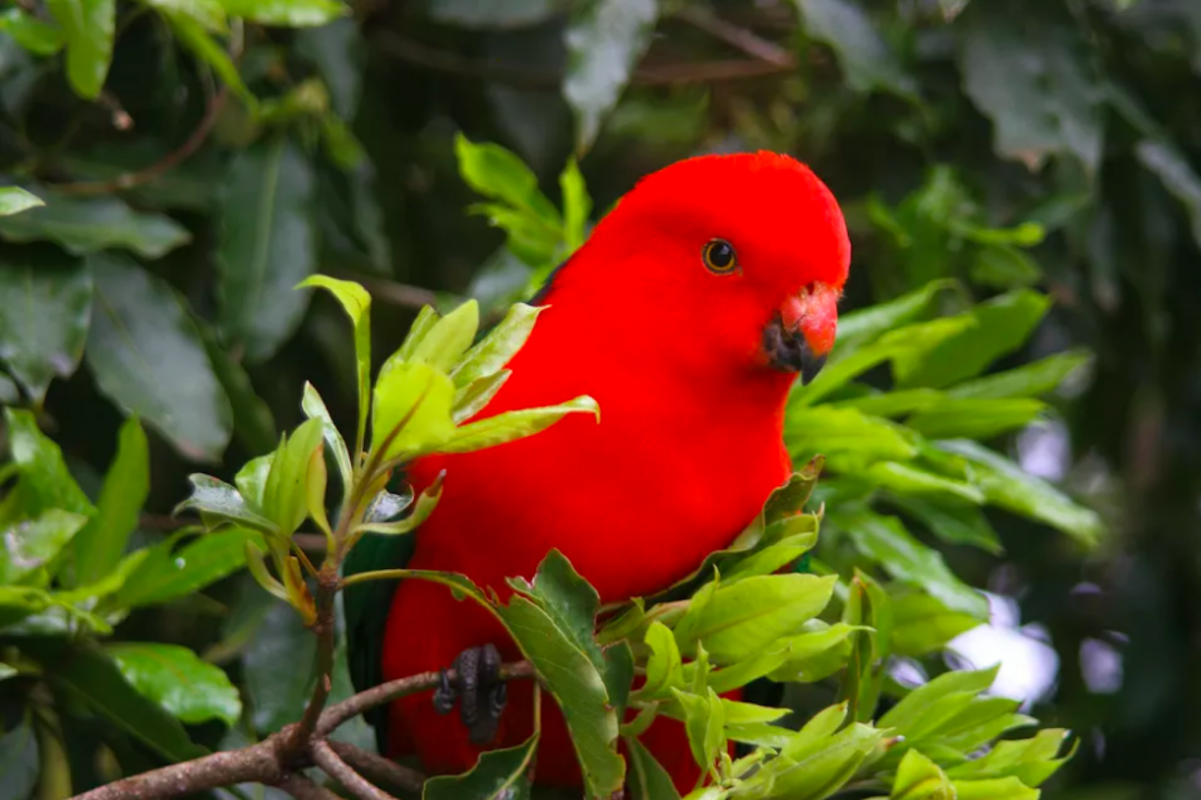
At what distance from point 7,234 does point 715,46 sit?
2202 mm

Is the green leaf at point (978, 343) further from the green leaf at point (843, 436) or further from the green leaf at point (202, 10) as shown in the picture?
the green leaf at point (202, 10)

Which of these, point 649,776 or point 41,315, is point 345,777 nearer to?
point 649,776

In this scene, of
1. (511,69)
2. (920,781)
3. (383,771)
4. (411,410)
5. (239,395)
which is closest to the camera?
(411,410)

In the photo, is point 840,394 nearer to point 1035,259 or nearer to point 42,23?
point 1035,259

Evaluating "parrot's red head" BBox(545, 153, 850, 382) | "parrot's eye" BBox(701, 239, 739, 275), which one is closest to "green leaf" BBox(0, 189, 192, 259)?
"parrot's red head" BBox(545, 153, 850, 382)

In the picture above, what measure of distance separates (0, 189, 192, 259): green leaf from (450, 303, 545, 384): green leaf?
1.09 metres

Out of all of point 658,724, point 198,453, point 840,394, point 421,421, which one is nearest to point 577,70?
point 840,394

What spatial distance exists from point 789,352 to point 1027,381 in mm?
795

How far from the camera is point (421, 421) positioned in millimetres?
1506

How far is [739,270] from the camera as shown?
2.26 m

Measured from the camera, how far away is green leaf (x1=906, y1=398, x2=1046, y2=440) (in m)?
2.69

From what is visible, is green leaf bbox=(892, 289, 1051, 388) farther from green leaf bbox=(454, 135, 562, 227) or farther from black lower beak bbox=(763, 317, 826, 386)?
green leaf bbox=(454, 135, 562, 227)

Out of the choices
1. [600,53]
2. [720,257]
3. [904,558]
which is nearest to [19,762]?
[720,257]

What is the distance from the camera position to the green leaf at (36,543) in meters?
2.04
